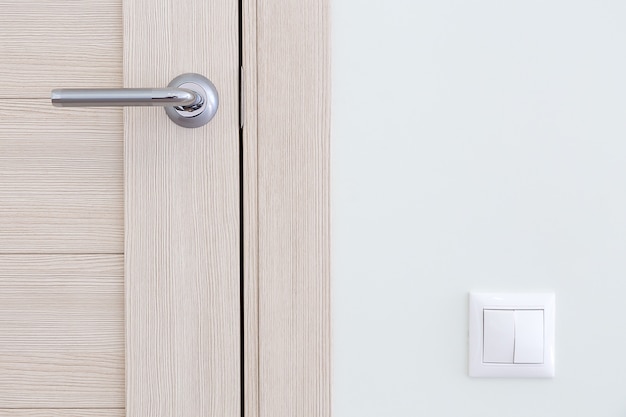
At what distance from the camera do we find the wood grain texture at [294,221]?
0.60 meters

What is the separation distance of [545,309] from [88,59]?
1.81 feet

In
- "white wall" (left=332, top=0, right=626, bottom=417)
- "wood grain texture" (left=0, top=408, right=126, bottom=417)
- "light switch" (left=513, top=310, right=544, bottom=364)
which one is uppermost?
"white wall" (left=332, top=0, right=626, bottom=417)

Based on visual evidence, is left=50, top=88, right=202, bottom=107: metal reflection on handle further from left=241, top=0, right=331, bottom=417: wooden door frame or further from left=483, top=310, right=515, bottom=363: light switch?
left=483, top=310, right=515, bottom=363: light switch

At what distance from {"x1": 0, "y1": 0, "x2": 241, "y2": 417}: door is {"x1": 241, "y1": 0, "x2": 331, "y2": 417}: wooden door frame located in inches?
0.7

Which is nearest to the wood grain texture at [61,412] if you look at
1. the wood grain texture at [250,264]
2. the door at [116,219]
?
the door at [116,219]

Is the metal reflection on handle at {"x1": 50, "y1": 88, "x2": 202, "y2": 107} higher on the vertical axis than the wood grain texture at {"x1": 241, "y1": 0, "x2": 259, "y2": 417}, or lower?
higher

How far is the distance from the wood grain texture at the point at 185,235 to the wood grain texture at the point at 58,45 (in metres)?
0.02

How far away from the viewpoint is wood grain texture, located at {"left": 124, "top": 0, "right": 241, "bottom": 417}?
60 cm

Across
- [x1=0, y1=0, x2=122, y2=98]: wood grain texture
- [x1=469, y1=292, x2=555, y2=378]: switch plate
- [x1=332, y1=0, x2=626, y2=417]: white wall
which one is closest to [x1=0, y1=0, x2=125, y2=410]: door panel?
[x1=0, y1=0, x2=122, y2=98]: wood grain texture

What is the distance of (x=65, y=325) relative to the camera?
608 mm

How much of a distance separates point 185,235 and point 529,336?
0.38 meters

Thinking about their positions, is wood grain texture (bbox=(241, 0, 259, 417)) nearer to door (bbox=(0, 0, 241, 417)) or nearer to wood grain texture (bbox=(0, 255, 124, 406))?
door (bbox=(0, 0, 241, 417))

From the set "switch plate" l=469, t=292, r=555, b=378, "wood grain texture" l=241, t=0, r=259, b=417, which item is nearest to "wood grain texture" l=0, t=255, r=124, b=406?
"wood grain texture" l=241, t=0, r=259, b=417

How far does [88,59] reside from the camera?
61 centimetres
